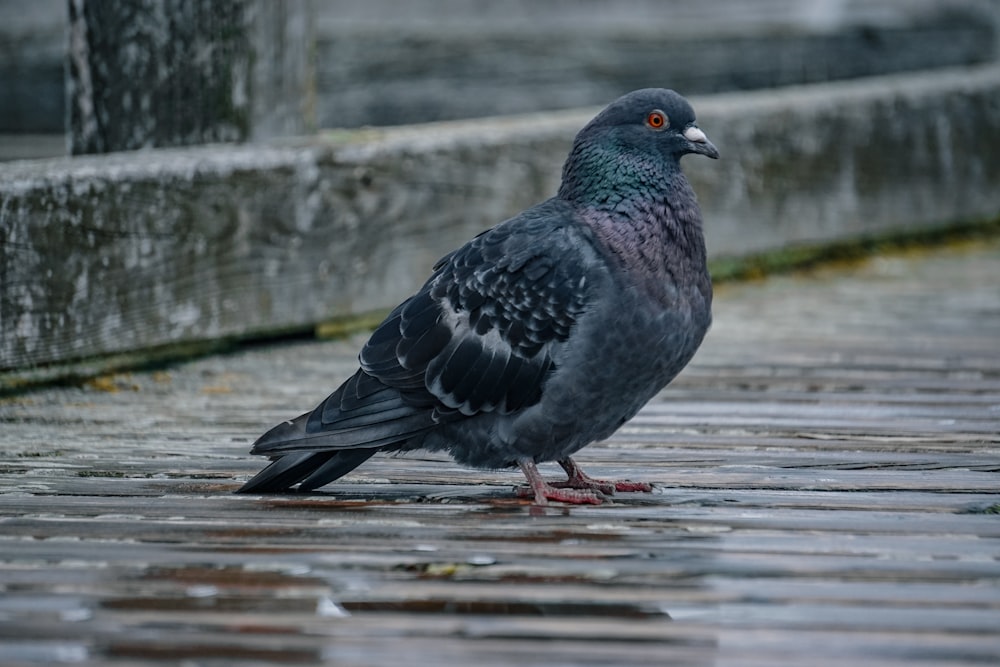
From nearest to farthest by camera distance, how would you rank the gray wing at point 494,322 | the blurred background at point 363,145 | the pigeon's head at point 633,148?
the gray wing at point 494,322
the pigeon's head at point 633,148
the blurred background at point 363,145

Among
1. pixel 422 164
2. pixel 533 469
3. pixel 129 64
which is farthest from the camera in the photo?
pixel 422 164

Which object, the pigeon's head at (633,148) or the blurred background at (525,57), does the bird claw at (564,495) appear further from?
the blurred background at (525,57)

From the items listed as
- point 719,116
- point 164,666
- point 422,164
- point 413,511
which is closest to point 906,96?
point 719,116

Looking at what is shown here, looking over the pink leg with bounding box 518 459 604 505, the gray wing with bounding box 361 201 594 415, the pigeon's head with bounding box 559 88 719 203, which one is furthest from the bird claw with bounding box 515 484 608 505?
the pigeon's head with bounding box 559 88 719 203

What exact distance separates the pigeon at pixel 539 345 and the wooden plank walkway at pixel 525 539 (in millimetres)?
122

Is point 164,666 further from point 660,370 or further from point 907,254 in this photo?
point 907,254

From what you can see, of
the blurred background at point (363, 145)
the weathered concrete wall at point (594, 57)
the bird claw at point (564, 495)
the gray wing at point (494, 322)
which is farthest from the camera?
the weathered concrete wall at point (594, 57)

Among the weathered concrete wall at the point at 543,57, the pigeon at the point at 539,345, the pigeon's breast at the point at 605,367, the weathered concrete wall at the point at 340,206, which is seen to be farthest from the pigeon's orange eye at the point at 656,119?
the weathered concrete wall at the point at 543,57

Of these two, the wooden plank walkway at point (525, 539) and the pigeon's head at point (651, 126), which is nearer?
the wooden plank walkway at point (525, 539)

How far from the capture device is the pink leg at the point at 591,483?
3635 millimetres

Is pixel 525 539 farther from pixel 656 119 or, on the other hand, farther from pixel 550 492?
pixel 656 119

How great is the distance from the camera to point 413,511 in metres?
3.38

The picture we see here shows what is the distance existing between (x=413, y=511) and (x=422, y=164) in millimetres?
3016

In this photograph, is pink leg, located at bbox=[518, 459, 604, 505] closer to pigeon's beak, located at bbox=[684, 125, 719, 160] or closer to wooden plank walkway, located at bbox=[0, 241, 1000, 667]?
wooden plank walkway, located at bbox=[0, 241, 1000, 667]
